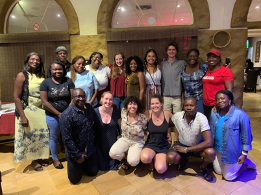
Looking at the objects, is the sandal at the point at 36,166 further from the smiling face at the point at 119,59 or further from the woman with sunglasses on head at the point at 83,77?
the smiling face at the point at 119,59

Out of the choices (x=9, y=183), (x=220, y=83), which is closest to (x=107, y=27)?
(x=220, y=83)

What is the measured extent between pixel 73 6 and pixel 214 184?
4180mm

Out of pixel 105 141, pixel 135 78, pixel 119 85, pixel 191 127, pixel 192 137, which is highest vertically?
pixel 135 78

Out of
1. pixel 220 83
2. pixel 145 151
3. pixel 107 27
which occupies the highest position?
pixel 107 27

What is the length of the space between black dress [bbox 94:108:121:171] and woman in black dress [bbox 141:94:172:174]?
485mm

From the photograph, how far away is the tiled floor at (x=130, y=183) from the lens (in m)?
2.06

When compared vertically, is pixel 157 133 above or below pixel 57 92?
below

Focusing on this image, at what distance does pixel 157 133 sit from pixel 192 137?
444mm

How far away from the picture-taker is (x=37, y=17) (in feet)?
13.9

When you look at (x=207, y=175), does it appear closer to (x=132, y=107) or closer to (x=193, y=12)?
(x=132, y=107)

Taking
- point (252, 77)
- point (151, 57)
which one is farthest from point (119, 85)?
point (252, 77)

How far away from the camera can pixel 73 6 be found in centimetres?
399

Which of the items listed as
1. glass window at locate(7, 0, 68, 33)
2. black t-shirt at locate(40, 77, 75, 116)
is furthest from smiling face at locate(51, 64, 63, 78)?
glass window at locate(7, 0, 68, 33)

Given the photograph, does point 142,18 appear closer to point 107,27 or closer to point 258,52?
point 107,27
